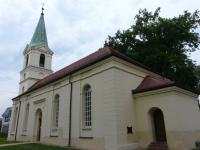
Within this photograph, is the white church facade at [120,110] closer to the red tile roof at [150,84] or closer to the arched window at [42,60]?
the red tile roof at [150,84]

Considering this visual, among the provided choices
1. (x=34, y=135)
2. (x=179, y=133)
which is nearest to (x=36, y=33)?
(x=34, y=135)

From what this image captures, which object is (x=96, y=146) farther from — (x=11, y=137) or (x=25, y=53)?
(x=25, y=53)

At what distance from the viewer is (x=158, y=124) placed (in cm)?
1519

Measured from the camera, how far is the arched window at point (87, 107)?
661 inches

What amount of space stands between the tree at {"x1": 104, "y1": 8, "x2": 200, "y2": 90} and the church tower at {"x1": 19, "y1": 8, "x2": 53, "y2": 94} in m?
13.9

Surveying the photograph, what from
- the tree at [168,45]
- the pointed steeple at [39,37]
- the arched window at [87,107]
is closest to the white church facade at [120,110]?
the arched window at [87,107]

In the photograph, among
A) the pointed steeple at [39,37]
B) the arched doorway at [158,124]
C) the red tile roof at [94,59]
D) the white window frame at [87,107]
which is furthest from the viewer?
the pointed steeple at [39,37]

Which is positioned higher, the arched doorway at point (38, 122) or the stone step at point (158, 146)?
the arched doorway at point (38, 122)

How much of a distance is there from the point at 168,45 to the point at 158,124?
15.9 m

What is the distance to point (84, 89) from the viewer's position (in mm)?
17797

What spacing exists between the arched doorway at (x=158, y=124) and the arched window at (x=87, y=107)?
4.85 metres

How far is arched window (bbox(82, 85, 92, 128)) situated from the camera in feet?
55.1

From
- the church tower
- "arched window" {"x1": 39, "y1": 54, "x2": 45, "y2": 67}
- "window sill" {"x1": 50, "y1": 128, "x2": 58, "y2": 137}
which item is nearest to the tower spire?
the church tower

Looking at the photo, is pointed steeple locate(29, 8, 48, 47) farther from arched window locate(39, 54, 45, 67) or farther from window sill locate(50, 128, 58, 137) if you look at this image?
window sill locate(50, 128, 58, 137)
